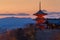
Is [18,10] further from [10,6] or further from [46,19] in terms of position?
[46,19]

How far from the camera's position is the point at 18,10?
1.12m

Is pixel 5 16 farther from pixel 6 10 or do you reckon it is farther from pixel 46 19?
pixel 46 19

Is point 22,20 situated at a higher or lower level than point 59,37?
higher

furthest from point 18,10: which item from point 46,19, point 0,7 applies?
point 46,19

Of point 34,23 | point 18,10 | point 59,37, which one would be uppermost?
point 18,10

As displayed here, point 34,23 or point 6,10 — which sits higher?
point 6,10

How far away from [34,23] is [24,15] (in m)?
0.13

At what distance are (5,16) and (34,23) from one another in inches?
11.9

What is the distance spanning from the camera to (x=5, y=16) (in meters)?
1.11

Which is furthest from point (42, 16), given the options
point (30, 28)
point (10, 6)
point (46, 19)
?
point (10, 6)

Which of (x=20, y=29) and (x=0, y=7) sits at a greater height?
(x=0, y=7)

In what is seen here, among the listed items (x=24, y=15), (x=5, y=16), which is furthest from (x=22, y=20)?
(x=5, y=16)

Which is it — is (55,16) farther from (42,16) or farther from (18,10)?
(18,10)

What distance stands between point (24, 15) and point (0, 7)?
0.84 feet
